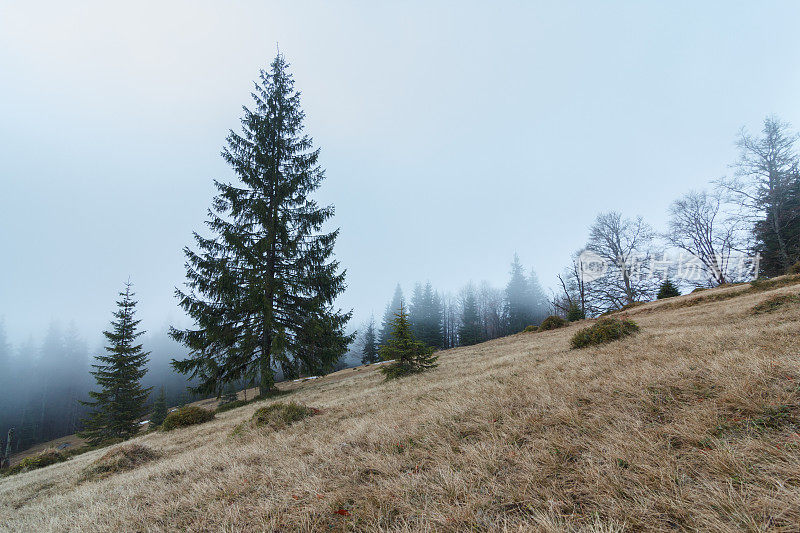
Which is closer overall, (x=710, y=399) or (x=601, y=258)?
(x=710, y=399)

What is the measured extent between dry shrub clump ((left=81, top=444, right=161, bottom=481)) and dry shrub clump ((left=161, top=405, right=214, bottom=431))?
490 cm

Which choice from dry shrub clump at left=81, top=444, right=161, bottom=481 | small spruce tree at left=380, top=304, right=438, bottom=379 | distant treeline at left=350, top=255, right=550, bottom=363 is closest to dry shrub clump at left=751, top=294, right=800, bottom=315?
small spruce tree at left=380, top=304, right=438, bottom=379

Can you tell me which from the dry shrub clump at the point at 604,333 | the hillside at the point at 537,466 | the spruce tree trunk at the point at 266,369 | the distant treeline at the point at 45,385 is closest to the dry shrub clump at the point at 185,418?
the spruce tree trunk at the point at 266,369

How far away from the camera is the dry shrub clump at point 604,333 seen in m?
7.81

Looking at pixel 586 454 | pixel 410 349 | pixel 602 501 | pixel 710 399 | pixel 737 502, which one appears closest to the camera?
pixel 737 502

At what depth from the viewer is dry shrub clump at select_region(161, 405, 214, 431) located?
10.6 m

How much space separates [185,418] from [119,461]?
5.80m

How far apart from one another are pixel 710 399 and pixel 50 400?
103 m

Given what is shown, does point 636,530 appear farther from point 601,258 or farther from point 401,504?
point 601,258

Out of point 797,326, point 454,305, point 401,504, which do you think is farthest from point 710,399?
point 454,305

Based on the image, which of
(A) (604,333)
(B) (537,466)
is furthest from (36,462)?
(A) (604,333)

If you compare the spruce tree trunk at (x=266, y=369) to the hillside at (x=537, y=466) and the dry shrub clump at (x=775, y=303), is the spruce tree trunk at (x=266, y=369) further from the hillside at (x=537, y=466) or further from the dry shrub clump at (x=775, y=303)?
the dry shrub clump at (x=775, y=303)

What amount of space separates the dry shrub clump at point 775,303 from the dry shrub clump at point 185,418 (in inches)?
721

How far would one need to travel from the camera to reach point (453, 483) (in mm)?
2244
